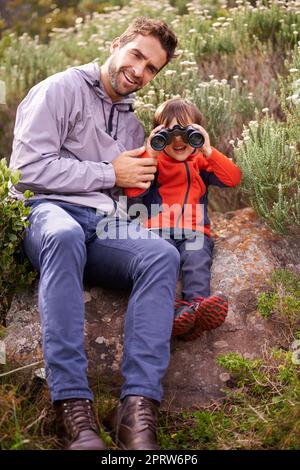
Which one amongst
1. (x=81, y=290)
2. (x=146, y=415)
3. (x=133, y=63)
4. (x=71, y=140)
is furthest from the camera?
(x=133, y=63)

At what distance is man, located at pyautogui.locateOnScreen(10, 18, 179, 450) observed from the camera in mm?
2633

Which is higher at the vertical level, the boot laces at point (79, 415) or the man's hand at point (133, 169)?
the man's hand at point (133, 169)

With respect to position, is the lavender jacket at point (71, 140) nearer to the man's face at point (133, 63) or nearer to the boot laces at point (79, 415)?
the man's face at point (133, 63)

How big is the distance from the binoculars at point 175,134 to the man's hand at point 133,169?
12cm

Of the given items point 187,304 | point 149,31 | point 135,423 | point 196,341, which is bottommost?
point 196,341

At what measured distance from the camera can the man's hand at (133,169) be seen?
3420mm

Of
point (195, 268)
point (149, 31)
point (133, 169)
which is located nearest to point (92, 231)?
point (133, 169)

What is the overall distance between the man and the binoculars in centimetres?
12

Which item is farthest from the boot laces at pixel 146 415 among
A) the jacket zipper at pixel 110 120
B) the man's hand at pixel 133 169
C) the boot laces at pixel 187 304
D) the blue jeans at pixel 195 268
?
the jacket zipper at pixel 110 120

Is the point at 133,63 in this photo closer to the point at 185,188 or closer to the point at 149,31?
the point at 149,31

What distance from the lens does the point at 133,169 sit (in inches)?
135

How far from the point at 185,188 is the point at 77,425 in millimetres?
1569

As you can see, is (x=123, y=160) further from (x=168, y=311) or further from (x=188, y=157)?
(x=168, y=311)
